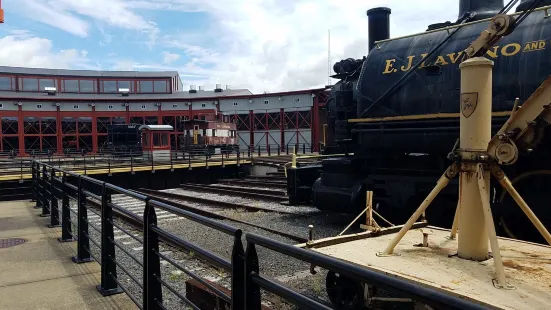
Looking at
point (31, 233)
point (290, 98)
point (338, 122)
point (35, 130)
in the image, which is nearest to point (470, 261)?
point (338, 122)

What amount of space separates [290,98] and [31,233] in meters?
32.7

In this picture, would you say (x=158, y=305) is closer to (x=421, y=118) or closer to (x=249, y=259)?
(x=249, y=259)

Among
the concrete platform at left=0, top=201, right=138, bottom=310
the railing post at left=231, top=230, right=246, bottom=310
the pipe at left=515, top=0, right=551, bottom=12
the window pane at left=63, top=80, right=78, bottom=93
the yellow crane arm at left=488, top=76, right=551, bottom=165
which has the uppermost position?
the window pane at left=63, top=80, right=78, bottom=93

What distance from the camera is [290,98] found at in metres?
38.6

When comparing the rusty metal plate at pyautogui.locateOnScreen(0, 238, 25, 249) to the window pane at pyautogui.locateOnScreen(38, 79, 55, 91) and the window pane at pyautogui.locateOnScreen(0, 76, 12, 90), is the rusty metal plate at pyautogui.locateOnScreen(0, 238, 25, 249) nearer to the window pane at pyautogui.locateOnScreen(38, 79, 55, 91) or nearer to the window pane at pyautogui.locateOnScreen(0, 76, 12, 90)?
the window pane at pyautogui.locateOnScreen(38, 79, 55, 91)

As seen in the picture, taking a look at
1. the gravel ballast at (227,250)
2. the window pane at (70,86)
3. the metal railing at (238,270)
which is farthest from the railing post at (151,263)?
the window pane at (70,86)

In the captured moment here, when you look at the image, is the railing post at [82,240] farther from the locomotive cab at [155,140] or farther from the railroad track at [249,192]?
the locomotive cab at [155,140]

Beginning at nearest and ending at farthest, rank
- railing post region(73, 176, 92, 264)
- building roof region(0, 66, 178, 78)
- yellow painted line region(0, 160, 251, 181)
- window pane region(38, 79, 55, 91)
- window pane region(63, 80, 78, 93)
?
railing post region(73, 176, 92, 264) → yellow painted line region(0, 160, 251, 181) → building roof region(0, 66, 178, 78) → window pane region(38, 79, 55, 91) → window pane region(63, 80, 78, 93)

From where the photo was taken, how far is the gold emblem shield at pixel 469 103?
11.4 ft

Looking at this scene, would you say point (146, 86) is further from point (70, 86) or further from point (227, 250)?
point (227, 250)

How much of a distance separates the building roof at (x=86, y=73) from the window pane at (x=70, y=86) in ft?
2.77

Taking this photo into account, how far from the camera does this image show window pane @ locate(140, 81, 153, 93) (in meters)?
53.9

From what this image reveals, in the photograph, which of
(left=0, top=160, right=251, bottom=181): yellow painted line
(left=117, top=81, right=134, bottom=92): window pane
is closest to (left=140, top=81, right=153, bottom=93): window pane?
(left=117, top=81, right=134, bottom=92): window pane

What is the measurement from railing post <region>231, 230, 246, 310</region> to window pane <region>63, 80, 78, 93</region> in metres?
55.2
